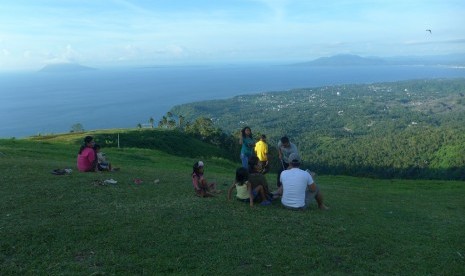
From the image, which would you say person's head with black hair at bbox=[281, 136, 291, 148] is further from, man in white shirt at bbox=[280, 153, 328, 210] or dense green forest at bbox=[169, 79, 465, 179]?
dense green forest at bbox=[169, 79, 465, 179]

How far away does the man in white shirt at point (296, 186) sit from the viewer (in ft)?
39.5

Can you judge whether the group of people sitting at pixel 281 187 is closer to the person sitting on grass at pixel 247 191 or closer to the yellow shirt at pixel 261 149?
the person sitting on grass at pixel 247 191

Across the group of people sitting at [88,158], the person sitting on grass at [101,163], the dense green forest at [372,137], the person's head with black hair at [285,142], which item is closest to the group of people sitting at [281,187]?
the person's head with black hair at [285,142]

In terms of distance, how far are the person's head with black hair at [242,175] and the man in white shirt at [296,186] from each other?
1.05 m

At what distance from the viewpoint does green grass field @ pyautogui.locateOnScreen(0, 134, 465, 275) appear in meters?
8.09

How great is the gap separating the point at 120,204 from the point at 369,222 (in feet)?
24.0

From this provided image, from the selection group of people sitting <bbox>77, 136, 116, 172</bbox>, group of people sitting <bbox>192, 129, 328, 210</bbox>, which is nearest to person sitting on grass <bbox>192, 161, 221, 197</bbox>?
group of people sitting <bbox>192, 129, 328, 210</bbox>

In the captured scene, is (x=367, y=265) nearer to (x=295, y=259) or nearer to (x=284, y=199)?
(x=295, y=259)

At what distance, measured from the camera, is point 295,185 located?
12.2m

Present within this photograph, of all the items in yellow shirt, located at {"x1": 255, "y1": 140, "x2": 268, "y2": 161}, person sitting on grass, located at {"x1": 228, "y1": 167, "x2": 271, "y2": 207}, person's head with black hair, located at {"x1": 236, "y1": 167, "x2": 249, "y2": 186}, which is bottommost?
person sitting on grass, located at {"x1": 228, "y1": 167, "x2": 271, "y2": 207}

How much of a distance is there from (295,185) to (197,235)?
3777 mm

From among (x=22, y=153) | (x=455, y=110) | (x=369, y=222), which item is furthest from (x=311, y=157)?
(x=455, y=110)

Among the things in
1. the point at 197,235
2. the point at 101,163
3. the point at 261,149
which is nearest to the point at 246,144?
the point at 261,149

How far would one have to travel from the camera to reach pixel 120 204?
479 inches
